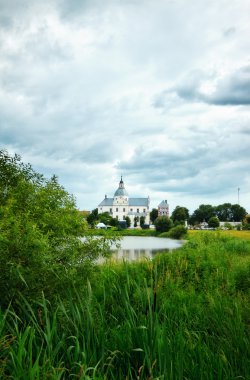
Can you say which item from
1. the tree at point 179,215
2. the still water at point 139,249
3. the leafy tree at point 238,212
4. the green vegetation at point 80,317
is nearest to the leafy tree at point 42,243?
the green vegetation at point 80,317

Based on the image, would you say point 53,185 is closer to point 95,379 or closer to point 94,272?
point 94,272

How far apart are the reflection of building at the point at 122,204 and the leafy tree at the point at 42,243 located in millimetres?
169219

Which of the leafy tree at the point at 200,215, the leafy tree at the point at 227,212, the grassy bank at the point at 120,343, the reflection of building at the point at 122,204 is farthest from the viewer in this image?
the reflection of building at the point at 122,204

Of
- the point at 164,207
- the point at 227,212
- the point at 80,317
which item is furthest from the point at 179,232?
the point at 164,207

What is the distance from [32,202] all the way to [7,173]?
285 cm

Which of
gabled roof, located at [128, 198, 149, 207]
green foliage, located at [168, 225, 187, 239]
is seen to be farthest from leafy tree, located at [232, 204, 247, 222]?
gabled roof, located at [128, 198, 149, 207]

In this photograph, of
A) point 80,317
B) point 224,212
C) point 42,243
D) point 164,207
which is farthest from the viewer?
point 164,207

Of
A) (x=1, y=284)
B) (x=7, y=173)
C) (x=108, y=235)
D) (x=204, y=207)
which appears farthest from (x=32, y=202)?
(x=204, y=207)

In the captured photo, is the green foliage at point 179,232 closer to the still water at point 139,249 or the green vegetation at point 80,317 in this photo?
the still water at point 139,249

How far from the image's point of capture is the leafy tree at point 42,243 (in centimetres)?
519

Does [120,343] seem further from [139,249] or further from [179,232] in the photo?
[179,232]

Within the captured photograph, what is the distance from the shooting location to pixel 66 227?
6637 mm

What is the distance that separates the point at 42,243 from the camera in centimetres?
522

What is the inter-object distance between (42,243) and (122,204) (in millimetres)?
175984
